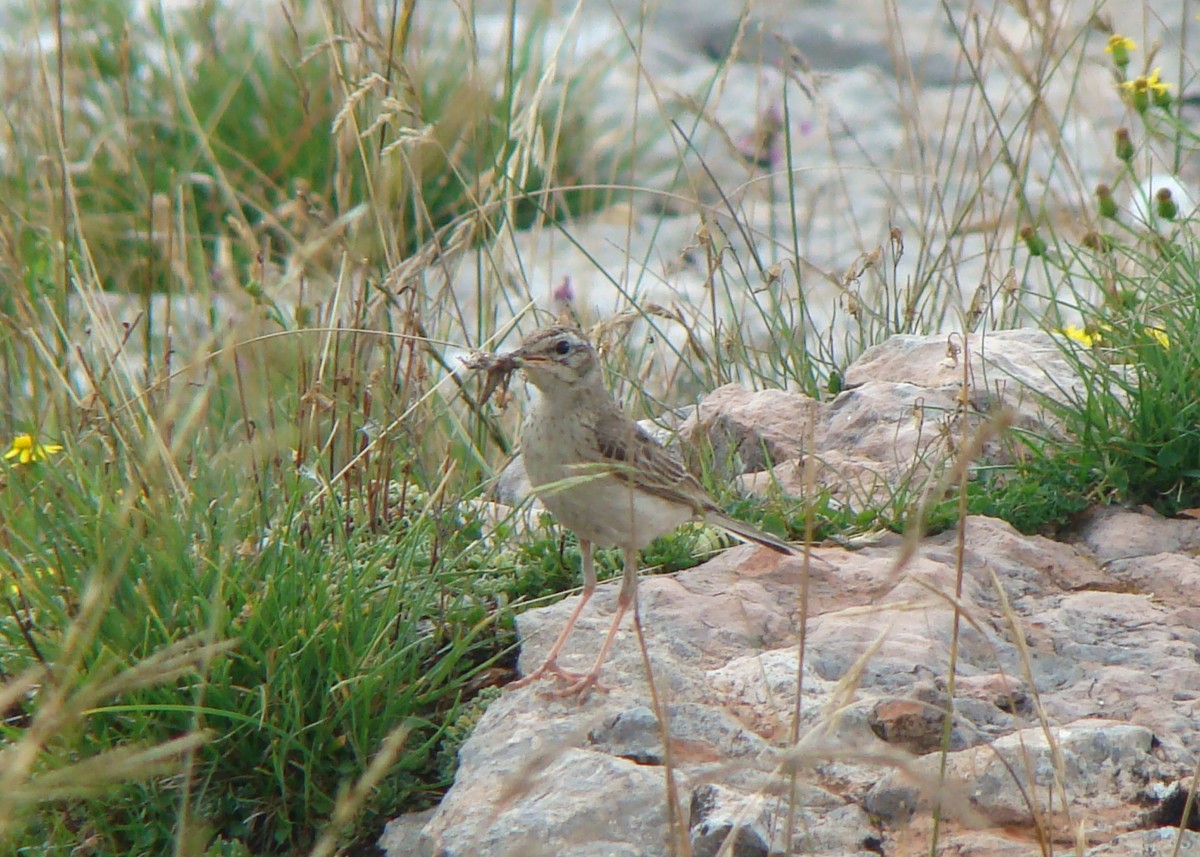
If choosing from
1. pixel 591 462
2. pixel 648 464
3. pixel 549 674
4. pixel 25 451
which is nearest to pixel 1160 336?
pixel 648 464

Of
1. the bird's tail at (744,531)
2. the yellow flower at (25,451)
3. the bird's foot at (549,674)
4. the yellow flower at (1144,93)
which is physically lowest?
the bird's foot at (549,674)

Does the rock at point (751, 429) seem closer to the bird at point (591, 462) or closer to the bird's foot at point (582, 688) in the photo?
the bird at point (591, 462)

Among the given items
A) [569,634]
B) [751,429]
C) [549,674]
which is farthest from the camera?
[751,429]

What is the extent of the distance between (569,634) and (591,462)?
411mm

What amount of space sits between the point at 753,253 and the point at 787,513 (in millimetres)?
1078

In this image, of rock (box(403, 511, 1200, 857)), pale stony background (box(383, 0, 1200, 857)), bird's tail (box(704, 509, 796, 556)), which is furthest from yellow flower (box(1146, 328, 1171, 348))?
bird's tail (box(704, 509, 796, 556))

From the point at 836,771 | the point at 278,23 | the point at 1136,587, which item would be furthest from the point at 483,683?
the point at 278,23

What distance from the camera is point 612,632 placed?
354cm

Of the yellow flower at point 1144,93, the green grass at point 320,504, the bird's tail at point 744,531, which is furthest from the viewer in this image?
the yellow flower at point 1144,93

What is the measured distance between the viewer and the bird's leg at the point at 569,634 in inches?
135

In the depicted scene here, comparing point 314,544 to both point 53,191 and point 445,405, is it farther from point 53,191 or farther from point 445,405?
point 53,191

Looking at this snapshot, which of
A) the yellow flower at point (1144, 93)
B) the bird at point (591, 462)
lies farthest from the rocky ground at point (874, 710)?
the yellow flower at point (1144, 93)

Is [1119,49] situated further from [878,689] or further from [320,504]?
[320,504]

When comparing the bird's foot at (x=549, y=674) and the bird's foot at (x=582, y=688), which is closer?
the bird's foot at (x=582, y=688)
